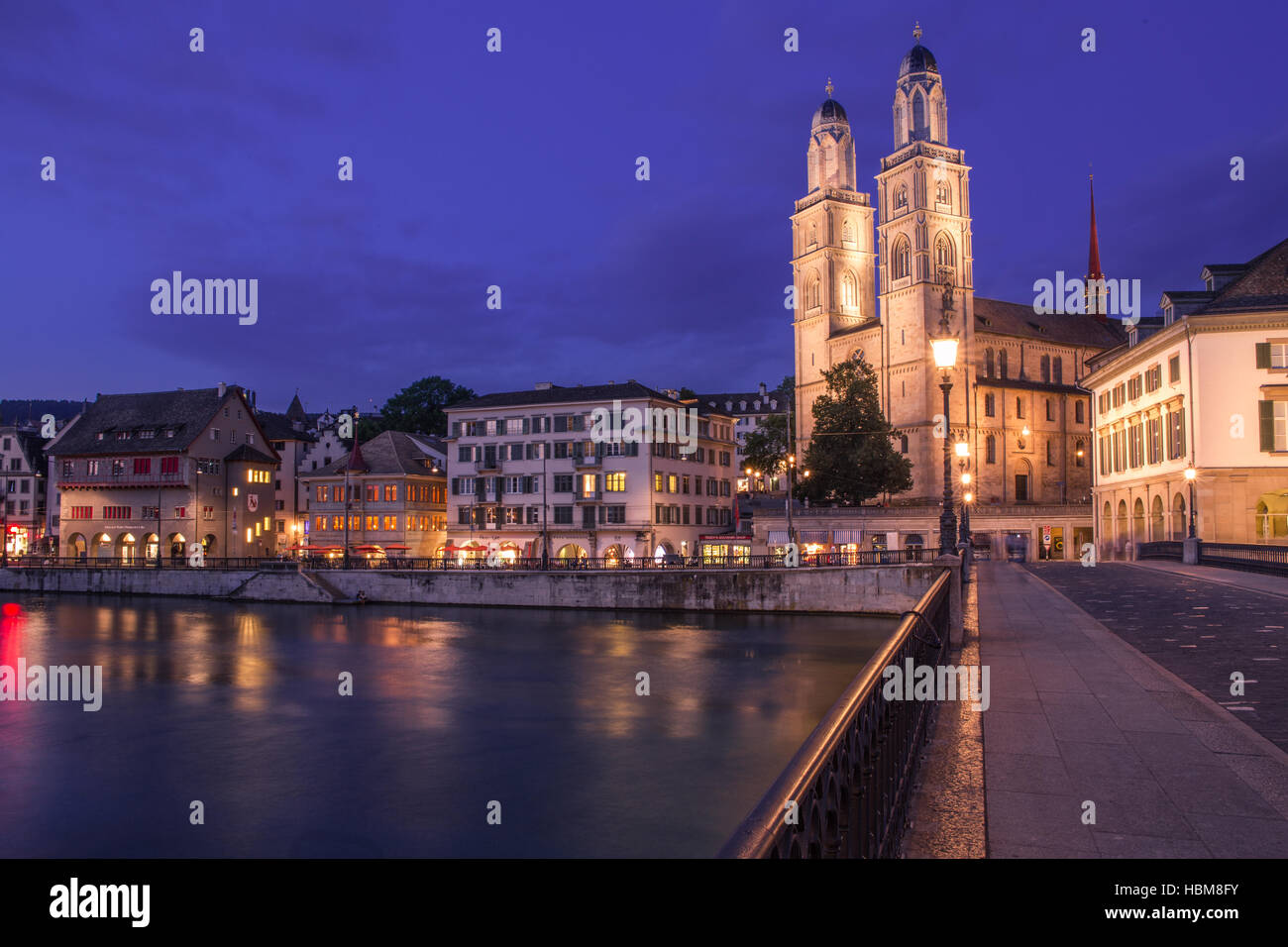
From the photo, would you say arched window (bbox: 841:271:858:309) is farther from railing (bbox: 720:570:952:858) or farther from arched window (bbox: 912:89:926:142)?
railing (bbox: 720:570:952:858)

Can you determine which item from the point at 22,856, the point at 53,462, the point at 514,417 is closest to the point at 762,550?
the point at 514,417

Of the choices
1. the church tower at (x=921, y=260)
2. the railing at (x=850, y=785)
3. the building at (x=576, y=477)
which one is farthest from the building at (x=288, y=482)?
the railing at (x=850, y=785)

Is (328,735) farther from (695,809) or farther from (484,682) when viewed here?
(695,809)

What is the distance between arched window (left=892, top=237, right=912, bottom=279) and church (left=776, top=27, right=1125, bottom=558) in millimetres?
141

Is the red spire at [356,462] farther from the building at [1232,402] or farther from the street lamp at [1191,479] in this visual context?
the street lamp at [1191,479]

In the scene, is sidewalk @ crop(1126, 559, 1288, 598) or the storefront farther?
the storefront

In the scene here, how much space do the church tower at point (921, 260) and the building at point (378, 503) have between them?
4742cm

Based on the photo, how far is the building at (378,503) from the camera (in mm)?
81000

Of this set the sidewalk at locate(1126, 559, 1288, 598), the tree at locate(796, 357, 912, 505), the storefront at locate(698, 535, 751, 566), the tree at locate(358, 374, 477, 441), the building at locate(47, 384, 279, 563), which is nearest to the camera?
the sidewalk at locate(1126, 559, 1288, 598)

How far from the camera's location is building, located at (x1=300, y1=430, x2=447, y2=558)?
81000mm

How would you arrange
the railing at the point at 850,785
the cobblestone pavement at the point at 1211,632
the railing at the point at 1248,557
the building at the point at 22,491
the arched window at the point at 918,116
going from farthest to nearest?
the arched window at the point at 918,116, the building at the point at 22,491, the railing at the point at 1248,557, the cobblestone pavement at the point at 1211,632, the railing at the point at 850,785

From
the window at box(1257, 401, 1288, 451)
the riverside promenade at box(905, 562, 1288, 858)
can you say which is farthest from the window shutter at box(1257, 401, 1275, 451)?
the riverside promenade at box(905, 562, 1288, 858)

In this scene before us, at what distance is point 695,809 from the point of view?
65.8 feet
